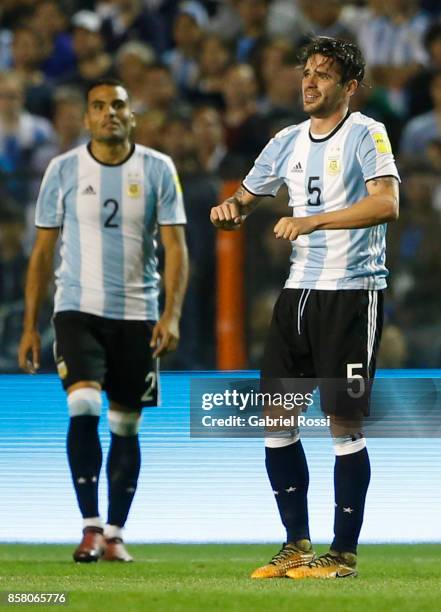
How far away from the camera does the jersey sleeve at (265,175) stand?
5648mm

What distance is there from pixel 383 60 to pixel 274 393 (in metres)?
7.22

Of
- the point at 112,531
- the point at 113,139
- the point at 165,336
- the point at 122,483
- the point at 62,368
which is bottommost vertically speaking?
the point at 112,531

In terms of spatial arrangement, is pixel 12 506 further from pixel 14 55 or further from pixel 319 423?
pixel 14 55

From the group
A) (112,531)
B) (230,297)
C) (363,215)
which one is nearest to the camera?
(363,215)

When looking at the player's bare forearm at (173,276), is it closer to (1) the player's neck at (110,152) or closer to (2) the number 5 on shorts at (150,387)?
(2) the number 5 on shorts at (150,387)

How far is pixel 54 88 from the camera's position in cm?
1245

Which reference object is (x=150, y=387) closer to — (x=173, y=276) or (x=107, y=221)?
(x=173, y=276)

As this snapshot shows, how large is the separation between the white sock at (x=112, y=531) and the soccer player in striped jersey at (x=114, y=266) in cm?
5

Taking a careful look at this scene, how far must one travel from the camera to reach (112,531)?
20.7 feet

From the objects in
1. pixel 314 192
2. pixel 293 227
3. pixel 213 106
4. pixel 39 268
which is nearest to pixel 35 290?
pixel 39 268

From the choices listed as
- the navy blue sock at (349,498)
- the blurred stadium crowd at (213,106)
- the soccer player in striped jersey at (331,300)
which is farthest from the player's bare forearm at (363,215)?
the blurred stadium crowd at (213,106)

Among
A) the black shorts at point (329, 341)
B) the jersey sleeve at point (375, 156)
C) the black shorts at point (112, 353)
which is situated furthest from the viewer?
the black shorts at point (112, 353)

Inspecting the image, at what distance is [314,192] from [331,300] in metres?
0.39

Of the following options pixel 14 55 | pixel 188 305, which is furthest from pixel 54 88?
pixel 188 305
